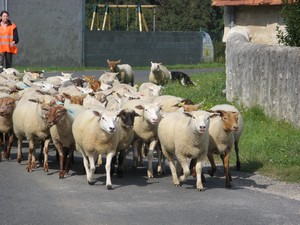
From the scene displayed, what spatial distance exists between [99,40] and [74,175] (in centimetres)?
2668

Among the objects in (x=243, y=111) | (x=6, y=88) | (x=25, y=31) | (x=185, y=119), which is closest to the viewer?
(x=185, y=119)

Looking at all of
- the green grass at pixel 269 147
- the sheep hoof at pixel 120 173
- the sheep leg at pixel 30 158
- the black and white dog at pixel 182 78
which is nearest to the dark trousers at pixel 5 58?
the black and white dog at pixel 182 78

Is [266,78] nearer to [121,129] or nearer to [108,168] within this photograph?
[121,129]

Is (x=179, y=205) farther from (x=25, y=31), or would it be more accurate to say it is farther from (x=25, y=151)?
(x=25, y=31)

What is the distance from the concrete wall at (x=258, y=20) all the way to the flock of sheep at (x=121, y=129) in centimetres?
654

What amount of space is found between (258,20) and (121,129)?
9798mm

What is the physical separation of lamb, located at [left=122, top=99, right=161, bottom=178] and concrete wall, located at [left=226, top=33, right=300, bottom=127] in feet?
11.3

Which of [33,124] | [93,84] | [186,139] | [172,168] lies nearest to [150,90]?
[93,84]

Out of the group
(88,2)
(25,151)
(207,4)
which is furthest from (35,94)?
(88,2)

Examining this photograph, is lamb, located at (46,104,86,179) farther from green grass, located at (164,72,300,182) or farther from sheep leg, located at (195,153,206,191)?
green grass, located at (164,72,300,182)

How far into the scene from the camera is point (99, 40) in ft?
133

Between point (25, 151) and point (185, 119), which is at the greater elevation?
point (185, 119)

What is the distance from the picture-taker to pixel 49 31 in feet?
130

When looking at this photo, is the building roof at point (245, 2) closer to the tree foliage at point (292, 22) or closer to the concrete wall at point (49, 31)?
the tree foliage at point (292, 22)
